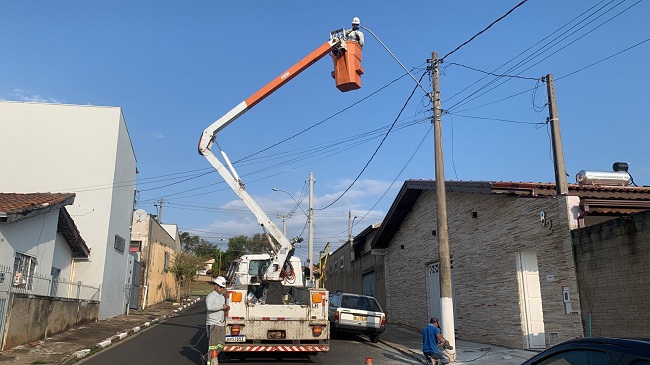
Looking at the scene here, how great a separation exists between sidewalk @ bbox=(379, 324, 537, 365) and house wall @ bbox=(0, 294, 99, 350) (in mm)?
10052

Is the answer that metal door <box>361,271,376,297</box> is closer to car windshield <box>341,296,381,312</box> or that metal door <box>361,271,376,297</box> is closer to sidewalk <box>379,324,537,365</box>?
sidewalk <box>379,324,537,365</box>

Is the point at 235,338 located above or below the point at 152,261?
below

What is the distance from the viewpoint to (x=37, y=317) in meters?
13.7

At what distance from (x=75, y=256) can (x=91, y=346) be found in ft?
27.1

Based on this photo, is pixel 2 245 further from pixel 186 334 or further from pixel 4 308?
pixel 186 334

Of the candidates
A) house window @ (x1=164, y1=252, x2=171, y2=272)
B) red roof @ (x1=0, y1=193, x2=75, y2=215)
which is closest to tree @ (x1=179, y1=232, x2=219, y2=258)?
house window @ (x1=164, y1=252, x2=171, y2=272)

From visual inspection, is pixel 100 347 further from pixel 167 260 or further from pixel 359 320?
pixel 167 260

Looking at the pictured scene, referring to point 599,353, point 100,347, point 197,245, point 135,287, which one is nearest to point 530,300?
point 599,353

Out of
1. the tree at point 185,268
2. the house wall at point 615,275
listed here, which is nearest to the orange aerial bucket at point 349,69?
the house wall at point 615,275

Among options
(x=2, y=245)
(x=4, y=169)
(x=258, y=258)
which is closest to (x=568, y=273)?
(x=258, y=258)

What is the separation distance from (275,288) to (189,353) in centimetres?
273

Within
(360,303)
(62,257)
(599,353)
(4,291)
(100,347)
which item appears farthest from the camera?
(62,257)

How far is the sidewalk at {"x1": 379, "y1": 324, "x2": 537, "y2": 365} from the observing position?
37.7ft

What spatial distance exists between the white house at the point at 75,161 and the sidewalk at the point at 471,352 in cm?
1271
